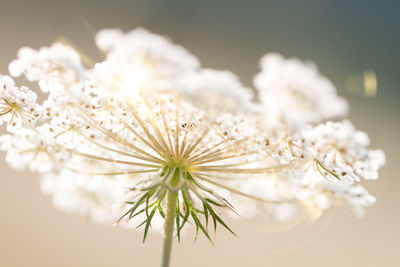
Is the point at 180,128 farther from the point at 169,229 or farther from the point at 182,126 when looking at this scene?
the point at 169,229

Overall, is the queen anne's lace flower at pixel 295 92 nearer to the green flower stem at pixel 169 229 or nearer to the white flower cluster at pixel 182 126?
the white flower cluster at pixel 182 126

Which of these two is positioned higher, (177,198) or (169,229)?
(177,198)

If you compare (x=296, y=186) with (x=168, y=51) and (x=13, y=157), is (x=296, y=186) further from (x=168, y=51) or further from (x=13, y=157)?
(x=13, y=157)

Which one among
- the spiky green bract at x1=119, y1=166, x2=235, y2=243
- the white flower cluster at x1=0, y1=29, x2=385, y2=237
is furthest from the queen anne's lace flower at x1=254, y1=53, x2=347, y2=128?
the spiky green bract at x1=119, y1=166, x2=235, y2=243

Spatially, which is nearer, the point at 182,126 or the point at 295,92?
the point at 295,92

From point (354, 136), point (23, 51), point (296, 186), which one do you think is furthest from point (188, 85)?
point (296, 186)

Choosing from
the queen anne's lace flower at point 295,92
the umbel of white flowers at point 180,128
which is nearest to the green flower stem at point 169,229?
the umbel of white flowers at point 180,128

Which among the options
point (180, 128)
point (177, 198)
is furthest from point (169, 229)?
point (180, 128)
